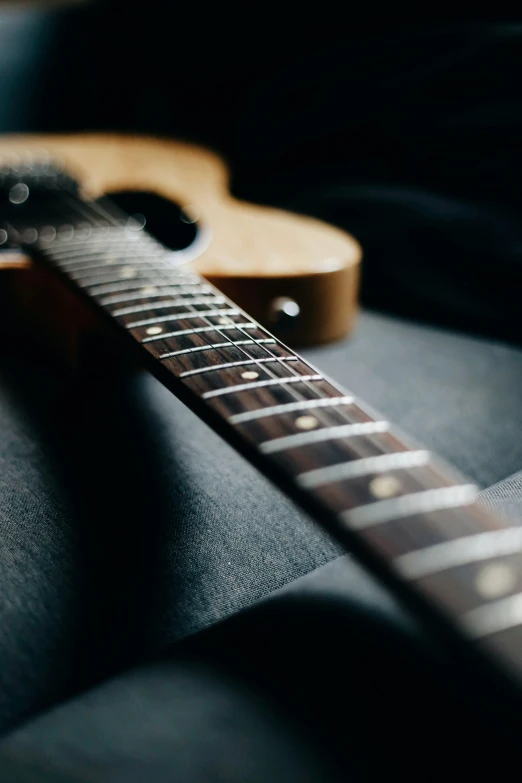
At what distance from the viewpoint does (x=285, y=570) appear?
0.39 m

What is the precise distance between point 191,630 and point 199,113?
1012 mm

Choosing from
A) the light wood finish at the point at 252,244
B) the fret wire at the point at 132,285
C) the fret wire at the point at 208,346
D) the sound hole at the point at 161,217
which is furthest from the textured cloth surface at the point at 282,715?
the sound hole at the point at 161,217

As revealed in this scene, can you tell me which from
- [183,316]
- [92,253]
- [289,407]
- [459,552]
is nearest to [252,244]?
[92,253]

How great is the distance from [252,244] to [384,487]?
49 cm

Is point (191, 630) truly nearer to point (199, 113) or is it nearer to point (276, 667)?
point (276, 667)

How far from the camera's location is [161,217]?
860 millimetres

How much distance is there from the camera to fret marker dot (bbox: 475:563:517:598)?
22cm

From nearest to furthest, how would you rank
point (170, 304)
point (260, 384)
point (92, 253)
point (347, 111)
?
point (260, 384), point (170, 304), point (92, 253), point (347, 111)

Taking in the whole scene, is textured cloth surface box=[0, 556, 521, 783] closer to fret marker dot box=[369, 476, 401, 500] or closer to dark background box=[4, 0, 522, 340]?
fret marker dot box=[369, 476, 401, 500]

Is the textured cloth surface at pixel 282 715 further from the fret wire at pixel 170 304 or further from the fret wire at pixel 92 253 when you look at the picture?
the fret wire at pixel 92 253

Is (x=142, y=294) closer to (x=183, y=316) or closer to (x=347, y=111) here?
(x=183, y=316)

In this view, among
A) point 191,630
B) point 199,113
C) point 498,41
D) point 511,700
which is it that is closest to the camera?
point 511,700

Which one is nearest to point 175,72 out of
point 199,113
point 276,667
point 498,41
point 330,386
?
point 199,113

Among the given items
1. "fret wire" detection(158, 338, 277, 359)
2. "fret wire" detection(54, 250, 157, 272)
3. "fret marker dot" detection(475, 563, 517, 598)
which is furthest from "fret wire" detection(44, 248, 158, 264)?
"fret marker dot" detection(475, 563, 517, 598)
